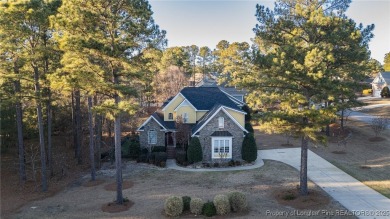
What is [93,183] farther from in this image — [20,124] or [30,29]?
[30,29]

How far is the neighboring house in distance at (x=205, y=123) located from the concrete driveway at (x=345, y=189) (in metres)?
4.08

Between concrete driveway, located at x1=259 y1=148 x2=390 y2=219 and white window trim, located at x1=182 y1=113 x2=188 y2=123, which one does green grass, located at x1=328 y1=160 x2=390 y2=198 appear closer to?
concrete driveway, located at x1=259 y1=148 x2=390 y2=219

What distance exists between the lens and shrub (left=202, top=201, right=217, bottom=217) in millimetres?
15162

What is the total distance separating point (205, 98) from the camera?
1310 inches

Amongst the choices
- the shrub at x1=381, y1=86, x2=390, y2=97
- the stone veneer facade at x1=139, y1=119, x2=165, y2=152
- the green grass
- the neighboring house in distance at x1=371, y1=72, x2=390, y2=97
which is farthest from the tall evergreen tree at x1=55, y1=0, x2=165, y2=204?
the neighboring house in distance at x1=371, y1=72, x2=390, y2=97

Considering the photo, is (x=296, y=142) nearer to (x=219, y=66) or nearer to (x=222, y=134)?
(x=222, y=134)

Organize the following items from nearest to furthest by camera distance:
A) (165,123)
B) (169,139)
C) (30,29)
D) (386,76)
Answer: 1. (30,29)
2. (165,123)
3. (169,139)
4. (386,76)

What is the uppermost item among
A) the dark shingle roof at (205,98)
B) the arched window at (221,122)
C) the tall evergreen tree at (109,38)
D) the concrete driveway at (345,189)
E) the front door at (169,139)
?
the tall evergreen tree at (109,38)

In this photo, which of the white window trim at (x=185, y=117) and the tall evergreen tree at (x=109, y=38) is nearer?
the tall evergreen tree at (x=109, y=38)

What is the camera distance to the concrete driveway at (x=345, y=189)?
Answer: 15570mm

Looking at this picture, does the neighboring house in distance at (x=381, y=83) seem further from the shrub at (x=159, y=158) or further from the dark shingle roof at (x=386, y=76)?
the shrub at (x=159, y=158)

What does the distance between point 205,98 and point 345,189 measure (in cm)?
1776

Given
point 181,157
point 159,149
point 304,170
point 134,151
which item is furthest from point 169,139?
point 304,170

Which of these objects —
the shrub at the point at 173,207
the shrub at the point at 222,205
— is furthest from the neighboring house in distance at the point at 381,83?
the shrub at the point at 173,207
